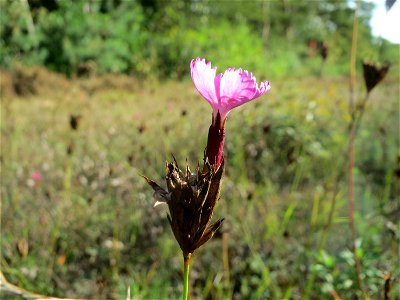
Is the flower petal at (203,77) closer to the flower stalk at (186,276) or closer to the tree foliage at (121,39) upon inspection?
the flower stalk at (186,276)

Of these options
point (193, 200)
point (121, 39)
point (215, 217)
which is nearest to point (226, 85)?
point (193, 200)

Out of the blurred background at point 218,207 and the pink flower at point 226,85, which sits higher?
the blurred background at point 218,207

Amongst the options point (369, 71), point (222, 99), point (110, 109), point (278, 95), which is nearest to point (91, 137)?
point (110, 109)

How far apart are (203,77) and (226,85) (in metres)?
0.02

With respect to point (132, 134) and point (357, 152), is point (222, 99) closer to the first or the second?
point (132, 134)

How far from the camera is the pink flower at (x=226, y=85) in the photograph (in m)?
0.45

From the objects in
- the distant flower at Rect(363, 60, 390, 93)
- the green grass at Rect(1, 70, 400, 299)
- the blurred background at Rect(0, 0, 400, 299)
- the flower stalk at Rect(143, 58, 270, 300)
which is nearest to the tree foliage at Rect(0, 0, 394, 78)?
the blurred background at Rect(0, 0, 400, 299)

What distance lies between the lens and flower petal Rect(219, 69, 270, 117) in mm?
446

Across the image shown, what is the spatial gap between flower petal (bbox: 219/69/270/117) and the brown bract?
0.06 m

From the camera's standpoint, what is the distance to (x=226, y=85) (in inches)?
18.0

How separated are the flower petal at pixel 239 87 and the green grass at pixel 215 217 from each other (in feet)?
2.69

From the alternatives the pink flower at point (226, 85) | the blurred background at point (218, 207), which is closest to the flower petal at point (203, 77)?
the pink flower at point (226, 85)

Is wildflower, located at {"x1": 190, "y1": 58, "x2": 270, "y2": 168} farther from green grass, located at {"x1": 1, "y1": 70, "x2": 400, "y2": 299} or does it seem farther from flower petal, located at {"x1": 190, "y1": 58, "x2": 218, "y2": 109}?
green grass, located at {"x1": 1, "y1": 70, "x2": 400, "y2": 299}

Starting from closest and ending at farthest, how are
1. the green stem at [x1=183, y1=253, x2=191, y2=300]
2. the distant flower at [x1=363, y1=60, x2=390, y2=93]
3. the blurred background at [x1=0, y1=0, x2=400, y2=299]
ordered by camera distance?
1. the green stem at [x1=183, y1=253, x2=191, y2=300]
2. the distant flower at [x1=363, y1=60, x2=390, y2=93]
3. the blurred background at [x1=0, y1=0, x2=400, y2=299]
